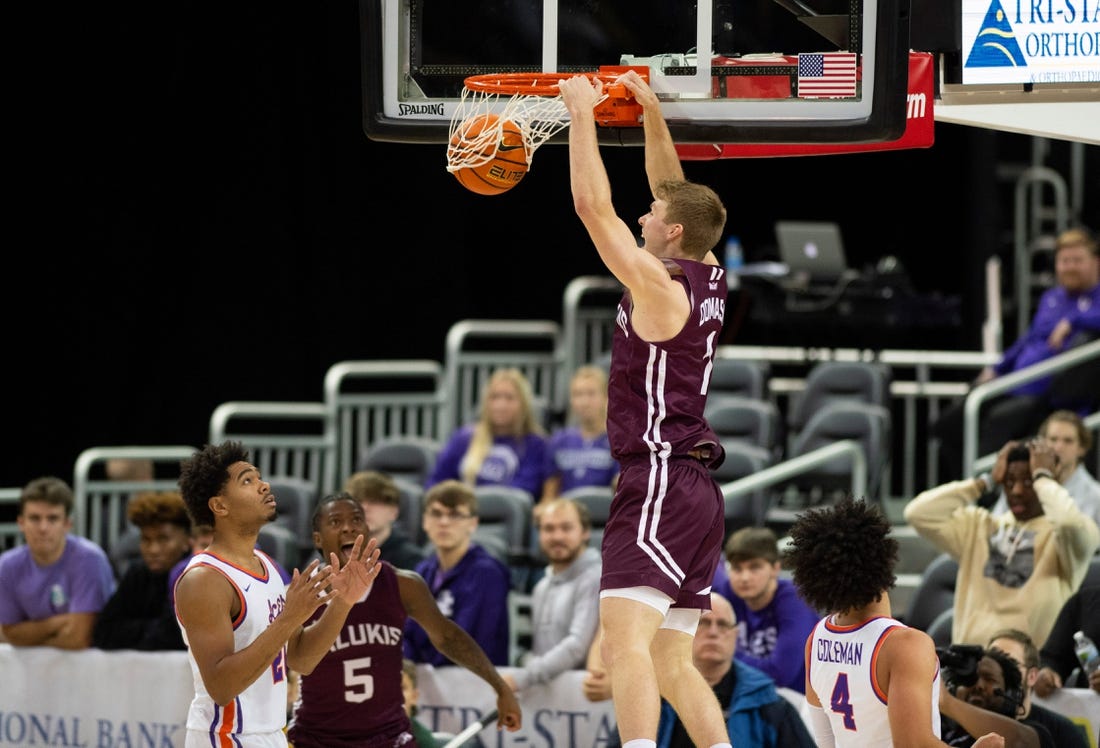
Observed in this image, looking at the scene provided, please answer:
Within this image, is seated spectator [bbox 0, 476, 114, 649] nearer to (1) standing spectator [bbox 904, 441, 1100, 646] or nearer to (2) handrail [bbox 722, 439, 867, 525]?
(2) handrail [bbox 722, 439, 867, 525]

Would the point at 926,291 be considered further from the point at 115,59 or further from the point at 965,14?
the point at 965,14

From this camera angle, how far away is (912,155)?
14.4 meters

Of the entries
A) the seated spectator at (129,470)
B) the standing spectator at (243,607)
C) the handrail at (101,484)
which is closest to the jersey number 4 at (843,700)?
the standing spectator at (243,607)

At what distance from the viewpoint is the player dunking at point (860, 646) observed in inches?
194

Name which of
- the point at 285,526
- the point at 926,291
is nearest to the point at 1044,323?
the point at 926,291

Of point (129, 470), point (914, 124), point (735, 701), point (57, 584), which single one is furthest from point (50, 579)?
point (914, 124)

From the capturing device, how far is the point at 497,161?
5.96 metres

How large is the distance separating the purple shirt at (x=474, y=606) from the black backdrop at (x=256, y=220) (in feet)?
17.5

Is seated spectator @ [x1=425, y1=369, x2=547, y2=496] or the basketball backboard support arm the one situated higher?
the basketball backboard support arm

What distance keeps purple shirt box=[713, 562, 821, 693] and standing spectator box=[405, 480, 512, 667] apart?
1063mm

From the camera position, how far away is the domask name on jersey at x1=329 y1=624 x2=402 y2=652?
6.40 m

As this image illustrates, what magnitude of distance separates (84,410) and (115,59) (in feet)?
8.46

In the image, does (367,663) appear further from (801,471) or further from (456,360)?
(456,360)

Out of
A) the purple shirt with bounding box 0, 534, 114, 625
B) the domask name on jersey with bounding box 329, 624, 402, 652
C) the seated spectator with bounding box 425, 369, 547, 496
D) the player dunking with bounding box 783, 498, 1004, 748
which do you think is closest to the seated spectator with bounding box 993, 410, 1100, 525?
the player dunking with bounding box 783, 498, 1004, 748
